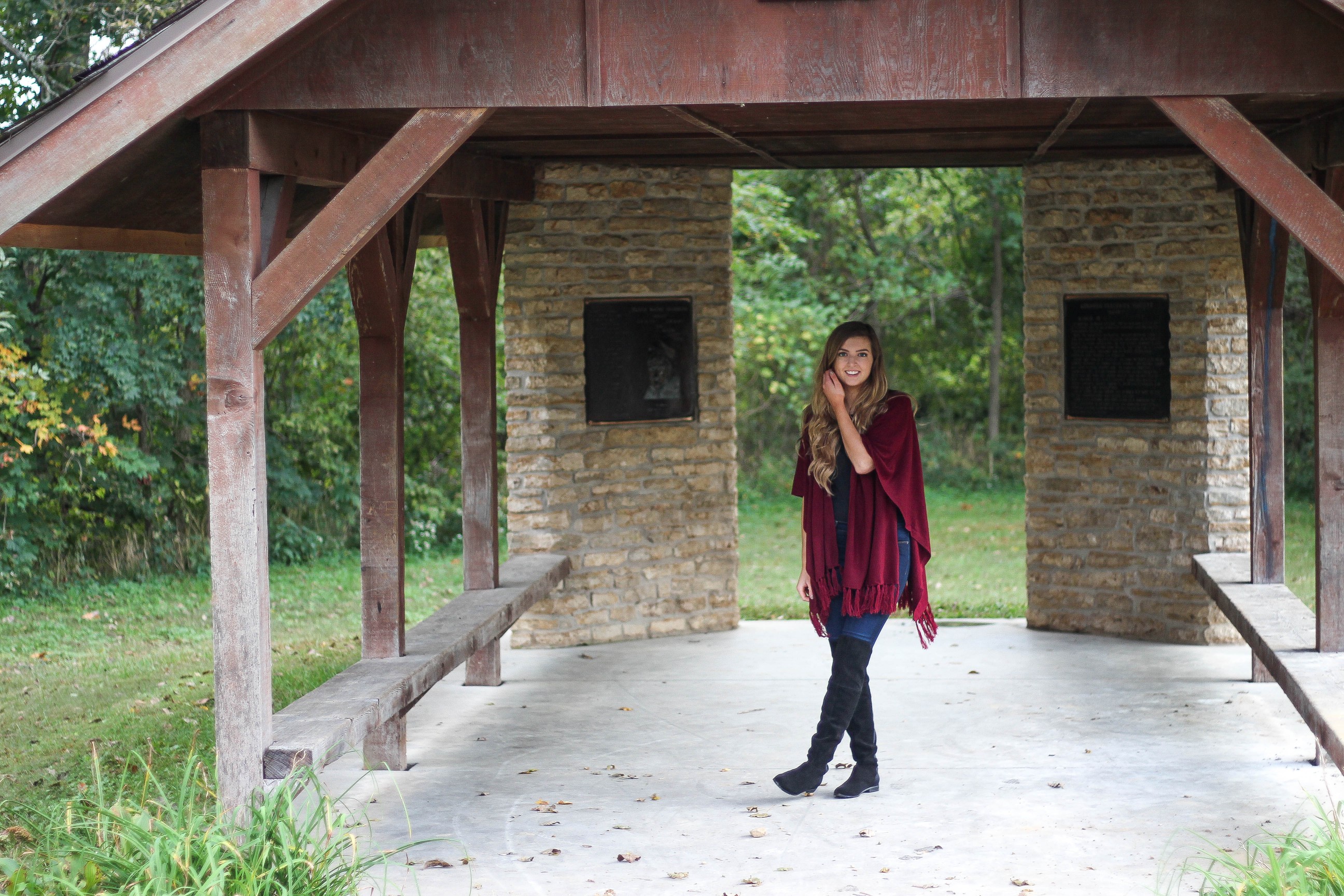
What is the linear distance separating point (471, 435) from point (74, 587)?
17.0 ft

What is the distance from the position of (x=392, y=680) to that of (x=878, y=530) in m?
1.86

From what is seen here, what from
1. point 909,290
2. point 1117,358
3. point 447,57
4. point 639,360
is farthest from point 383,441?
point 909,290

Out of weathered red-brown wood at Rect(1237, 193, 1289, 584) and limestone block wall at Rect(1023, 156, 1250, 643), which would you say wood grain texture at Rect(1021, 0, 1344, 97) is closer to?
weathered red-brown wood at Rect(1237, 193, 1289, 584)

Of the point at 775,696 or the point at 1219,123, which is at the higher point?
the point at 1219,123

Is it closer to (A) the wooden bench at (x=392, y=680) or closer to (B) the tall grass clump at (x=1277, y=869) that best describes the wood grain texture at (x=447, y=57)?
(A) the wooden bench at (x=392, y=680)

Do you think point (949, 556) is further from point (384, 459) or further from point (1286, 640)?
point (384, 459)

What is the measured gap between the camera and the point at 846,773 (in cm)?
548

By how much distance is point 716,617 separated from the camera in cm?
853

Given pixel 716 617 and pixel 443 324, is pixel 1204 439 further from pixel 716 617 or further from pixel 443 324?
pixel 443 324

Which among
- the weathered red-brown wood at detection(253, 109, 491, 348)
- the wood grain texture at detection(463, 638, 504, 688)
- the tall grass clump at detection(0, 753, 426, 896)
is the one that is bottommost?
the wood grain texture at detection(463, 638, 504, 688)

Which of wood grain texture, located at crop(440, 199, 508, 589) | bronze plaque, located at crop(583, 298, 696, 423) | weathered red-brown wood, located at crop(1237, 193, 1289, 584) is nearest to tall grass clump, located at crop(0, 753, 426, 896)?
wood grain texture, located at crop(440, 199, 508, 589)

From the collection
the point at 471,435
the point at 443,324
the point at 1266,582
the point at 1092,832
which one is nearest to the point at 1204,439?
the point at 1266,582

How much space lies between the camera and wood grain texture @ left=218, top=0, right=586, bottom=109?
435cm

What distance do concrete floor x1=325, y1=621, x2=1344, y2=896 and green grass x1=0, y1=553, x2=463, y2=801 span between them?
111 centimetres
